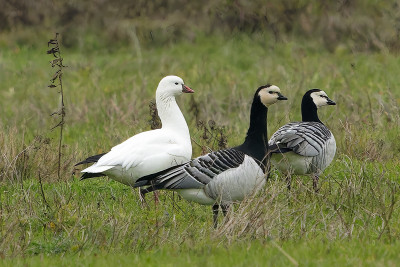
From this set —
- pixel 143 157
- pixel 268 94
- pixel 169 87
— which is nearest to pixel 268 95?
pixel 268 94

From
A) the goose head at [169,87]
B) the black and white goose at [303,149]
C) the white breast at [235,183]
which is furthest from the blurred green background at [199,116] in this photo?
the goose head at [169,87]

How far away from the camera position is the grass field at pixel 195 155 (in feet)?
20.7

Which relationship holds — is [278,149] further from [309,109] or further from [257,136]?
[309,109]

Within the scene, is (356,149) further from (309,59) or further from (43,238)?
(309,59)

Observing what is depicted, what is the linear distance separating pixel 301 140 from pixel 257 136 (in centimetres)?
74

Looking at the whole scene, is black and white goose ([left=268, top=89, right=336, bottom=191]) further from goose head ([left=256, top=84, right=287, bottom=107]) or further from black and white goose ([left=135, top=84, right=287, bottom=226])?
black and white goose ([left=135, top=84, right=287, bottom=226])

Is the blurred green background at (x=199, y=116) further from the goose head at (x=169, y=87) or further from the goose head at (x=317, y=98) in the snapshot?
the goose head at (x=169, y=87)

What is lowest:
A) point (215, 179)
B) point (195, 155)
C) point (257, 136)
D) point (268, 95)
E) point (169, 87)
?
point (195, 155)

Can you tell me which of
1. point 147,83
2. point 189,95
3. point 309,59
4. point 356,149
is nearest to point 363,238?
point 356,149

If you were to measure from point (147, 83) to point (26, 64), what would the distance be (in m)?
3.25

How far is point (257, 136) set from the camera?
26.8 feet

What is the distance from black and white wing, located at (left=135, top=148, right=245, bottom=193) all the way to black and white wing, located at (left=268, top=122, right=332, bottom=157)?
0.93m

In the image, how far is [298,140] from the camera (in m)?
8.69

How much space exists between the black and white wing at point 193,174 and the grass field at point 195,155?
0.95 feet
